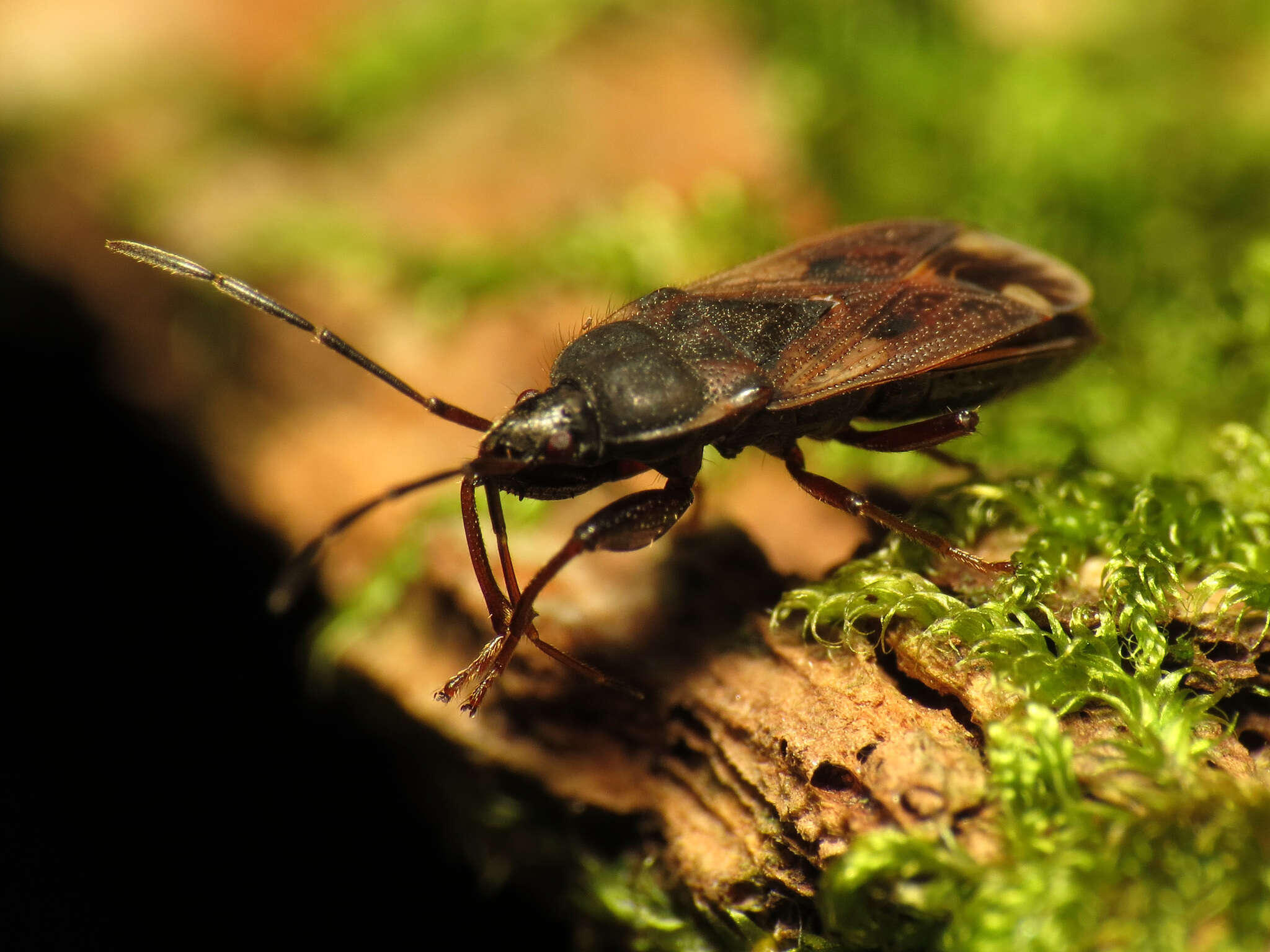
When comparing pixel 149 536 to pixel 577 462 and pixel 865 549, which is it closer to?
pixel 577 462

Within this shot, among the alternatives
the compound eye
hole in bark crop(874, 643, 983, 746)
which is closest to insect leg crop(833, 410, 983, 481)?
hole in bark crop(874, 643, 983, 746)

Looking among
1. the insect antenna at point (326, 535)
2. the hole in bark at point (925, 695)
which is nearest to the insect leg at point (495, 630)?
the insect antenna at point (326, 535)

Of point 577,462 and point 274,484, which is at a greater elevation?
point 274,484

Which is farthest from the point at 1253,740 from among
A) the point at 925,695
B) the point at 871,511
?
the point at 871,511

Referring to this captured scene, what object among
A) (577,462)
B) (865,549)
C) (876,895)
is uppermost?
(865,549)

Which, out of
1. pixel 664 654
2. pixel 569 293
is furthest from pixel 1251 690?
pixel 569 293

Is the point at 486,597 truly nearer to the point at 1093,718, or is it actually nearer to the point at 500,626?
the point at 500,626
